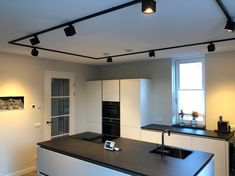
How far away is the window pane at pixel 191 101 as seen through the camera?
440 centimetres

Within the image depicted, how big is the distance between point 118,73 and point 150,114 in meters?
1.46

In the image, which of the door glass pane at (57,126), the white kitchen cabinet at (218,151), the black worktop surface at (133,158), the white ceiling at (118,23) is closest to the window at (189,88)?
the white kitchen cabinet at (218,151)

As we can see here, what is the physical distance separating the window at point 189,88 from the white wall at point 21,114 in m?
2.93

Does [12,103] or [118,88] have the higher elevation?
[118,88]

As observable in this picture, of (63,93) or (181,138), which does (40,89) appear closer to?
(63,93)

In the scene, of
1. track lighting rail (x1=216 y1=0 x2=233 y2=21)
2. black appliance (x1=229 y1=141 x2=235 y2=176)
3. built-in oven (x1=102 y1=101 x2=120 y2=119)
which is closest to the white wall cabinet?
black appliance (x1=229 y1=141 x2=235 y2=176)

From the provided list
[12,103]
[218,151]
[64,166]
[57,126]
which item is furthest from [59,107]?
[218,151]

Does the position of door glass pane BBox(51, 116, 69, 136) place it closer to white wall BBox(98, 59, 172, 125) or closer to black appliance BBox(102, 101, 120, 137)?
black appliance BBox(102, 101, 120, 137)

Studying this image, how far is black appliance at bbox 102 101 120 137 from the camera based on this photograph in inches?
190

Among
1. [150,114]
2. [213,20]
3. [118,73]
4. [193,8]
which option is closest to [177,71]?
[150,114]

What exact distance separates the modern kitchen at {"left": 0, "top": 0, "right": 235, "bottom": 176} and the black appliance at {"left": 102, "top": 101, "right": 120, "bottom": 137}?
25 millimetres

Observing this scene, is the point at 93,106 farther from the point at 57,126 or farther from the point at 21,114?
the point at 21,114

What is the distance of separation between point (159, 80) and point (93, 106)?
185 cm

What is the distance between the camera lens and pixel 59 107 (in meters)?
4.82
